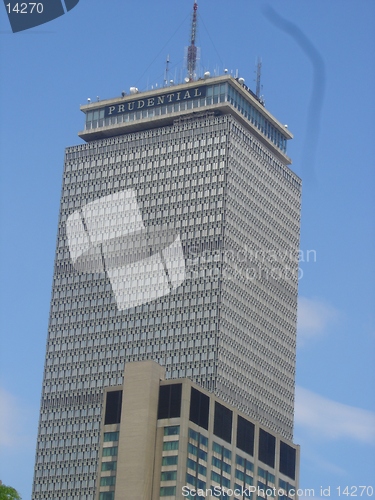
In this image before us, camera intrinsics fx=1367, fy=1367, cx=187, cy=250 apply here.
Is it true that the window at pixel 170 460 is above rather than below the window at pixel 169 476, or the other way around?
above

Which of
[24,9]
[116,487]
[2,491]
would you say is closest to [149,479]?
[116,487]

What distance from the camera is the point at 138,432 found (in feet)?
628

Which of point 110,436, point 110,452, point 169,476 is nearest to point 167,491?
point 169,476

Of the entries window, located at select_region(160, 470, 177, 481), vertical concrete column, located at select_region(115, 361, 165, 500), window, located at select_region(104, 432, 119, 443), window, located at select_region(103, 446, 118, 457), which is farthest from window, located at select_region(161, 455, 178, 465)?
window, located at select_region(104, 432, 119, 443)

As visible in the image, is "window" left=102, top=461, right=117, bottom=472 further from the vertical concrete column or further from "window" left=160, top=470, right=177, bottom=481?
"window" left=160, top=470, right=177, bottom=481

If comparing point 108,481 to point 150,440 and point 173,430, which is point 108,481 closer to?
point 150,440

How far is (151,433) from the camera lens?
632 feet

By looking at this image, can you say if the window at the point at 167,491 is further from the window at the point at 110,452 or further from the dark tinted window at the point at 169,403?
the dark tinted window at the point at 169,403

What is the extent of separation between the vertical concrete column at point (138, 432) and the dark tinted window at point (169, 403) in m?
0.95

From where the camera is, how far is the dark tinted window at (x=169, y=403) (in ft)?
640

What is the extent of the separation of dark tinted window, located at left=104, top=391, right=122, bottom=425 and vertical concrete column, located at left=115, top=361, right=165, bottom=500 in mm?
2518

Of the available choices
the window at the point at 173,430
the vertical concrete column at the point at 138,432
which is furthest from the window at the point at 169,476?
the window at the point at 173,430

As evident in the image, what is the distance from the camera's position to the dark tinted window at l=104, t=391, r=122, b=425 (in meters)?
196

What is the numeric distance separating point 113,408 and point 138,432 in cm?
731
